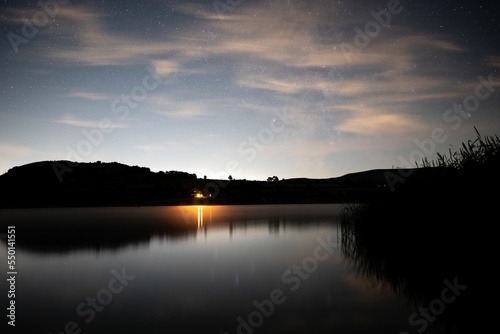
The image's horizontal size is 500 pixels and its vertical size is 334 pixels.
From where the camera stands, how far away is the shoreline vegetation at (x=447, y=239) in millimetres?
9352

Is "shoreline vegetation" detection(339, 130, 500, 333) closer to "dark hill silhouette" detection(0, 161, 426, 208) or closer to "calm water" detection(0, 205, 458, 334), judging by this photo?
"calm water" detection(0, 205, 458, 334)

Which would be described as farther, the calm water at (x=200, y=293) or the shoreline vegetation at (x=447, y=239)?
the shoreline vegetation at (x=447, y=239)

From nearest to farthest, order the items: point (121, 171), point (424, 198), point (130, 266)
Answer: point (424, 198), point (130, 266), point (121, 171)

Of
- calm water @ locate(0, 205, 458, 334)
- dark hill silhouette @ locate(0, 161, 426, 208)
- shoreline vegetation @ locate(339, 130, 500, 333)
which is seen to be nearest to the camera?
calm water @ locate(0, 205, 458, 334)

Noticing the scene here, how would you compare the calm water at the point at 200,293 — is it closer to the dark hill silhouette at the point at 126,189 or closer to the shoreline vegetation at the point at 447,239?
the shoreline vegetation at the point at 447,239

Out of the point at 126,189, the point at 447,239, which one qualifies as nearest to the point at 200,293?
the point at 447,239

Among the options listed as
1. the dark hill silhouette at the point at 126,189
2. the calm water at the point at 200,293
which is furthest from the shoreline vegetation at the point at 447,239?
the dark hill silhouette at the point at 126,189

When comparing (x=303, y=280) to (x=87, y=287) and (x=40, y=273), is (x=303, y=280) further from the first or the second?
(x=40, y=273)

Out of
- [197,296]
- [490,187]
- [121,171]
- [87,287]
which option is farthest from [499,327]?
[121,171]

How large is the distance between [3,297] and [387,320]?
10.0m

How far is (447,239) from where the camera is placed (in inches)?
471

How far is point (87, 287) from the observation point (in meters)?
11.9

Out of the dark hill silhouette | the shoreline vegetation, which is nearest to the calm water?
the shoreline vegetation

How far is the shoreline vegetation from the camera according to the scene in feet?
30.7
